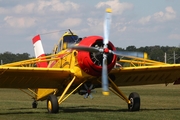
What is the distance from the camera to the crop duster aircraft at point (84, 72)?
47.2 ft

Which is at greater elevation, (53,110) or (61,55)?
(61,55)

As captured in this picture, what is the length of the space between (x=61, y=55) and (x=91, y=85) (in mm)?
1609

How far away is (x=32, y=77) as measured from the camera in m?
15.7

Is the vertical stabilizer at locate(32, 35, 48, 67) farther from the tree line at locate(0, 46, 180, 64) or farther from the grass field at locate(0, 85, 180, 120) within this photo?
the tree line at locate(0, 46, 180, 64)

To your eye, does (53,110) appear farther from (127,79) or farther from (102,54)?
(127,79)

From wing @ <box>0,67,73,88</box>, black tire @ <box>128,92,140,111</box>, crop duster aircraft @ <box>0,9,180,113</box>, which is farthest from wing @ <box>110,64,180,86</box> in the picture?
wing @ <box>0,67,73,88</box>

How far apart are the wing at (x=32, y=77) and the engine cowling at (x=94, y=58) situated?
3.10 feet

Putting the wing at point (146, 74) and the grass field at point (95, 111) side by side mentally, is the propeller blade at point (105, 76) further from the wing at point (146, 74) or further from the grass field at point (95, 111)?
the wing at point (146, 74)

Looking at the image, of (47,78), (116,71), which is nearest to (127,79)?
(116,71)

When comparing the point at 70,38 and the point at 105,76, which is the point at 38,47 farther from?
the point at 105,76

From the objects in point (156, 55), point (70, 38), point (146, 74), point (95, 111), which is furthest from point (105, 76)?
point (156, 55)

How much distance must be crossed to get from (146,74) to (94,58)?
2.99 m

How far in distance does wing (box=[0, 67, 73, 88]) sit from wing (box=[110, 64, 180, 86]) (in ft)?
6.00

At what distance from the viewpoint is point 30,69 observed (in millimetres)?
14648
